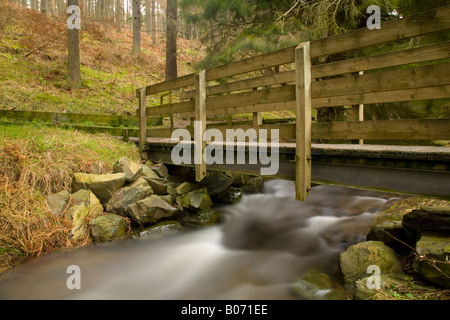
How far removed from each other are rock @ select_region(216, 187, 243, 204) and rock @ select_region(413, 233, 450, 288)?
4134 mm

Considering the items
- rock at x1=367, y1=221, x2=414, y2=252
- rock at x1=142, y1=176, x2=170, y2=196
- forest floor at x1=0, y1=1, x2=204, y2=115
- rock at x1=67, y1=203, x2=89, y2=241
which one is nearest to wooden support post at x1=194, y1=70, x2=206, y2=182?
rock at x1=142, y1=176, x2=170, y2=196

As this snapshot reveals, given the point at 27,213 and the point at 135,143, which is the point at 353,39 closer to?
the point at 27,213

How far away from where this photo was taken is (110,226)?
4.84 m

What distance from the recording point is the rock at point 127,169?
5.68m

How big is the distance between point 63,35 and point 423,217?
685 inches

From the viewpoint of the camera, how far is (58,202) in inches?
184

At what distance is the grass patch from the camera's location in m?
4.11

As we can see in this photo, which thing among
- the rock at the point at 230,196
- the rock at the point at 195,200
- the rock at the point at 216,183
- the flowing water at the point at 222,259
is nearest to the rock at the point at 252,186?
the rock at the point at 230,196

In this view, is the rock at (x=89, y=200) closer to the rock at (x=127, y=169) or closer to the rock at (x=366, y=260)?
the rock at (x=127, y=169)

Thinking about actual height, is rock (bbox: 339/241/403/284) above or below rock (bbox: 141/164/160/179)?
below

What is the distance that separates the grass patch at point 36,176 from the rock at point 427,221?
4.71m

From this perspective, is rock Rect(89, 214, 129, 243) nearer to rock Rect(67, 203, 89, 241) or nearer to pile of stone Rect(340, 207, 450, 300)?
rock Rect(67, 203, 89, 241)

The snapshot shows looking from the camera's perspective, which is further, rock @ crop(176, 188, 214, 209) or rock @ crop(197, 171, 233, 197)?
rock @ crop(197, 171, 233, 197)
